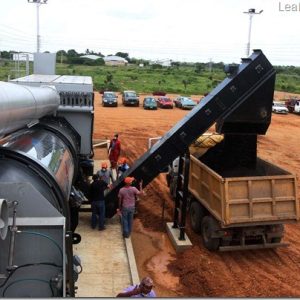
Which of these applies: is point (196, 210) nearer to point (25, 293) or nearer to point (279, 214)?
point (279, 214)

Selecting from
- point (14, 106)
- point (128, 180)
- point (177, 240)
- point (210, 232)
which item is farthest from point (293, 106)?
point (14, 106)

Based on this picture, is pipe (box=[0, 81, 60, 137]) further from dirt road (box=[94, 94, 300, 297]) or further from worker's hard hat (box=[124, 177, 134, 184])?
dirt road (box=[94, 94, 300, 297])

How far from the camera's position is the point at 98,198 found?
10.4 meters

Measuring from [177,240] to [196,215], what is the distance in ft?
3.11

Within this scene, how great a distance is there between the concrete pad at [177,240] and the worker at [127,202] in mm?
1156

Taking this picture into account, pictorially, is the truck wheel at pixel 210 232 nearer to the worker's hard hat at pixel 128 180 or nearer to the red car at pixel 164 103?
the worker's hard hat at pixel 128 180

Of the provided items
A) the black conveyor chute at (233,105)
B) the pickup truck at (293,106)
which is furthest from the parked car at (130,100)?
the black conveyor chute at (233,105)

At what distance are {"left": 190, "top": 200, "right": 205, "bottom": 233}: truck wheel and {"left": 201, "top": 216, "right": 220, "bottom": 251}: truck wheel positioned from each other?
51cm

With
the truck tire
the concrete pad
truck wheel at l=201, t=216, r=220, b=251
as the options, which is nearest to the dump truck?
truck wheel at l=201, t=216, r=220, b=251

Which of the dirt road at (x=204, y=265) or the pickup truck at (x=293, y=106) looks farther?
the pickup truck at (x=293, y=106)

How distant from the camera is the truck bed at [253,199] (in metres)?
Result: 9.42

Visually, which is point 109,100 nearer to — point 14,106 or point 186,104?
point 186,104

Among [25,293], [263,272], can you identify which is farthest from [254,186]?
[25,293]

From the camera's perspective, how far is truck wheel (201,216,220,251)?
10.1 metres
